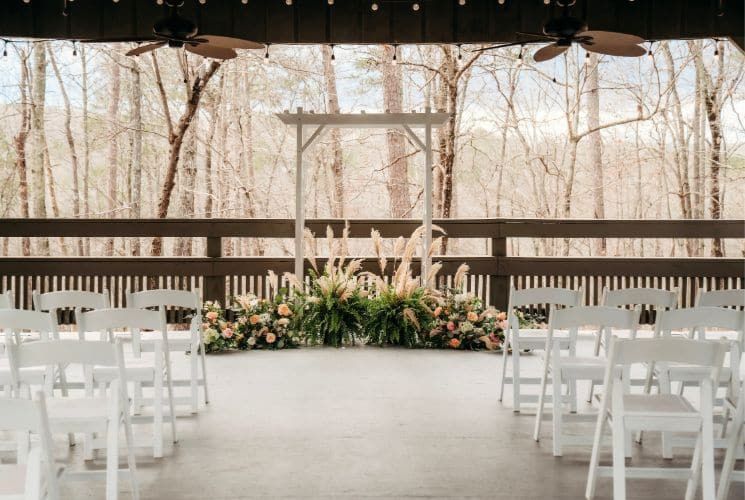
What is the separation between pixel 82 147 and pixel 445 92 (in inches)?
263

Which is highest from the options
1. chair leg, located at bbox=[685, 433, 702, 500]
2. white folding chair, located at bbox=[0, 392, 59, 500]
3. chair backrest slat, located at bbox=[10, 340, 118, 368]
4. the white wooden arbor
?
the white wooden arbor

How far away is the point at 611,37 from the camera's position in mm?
5867

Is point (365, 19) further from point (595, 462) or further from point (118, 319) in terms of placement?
point (595, 462)

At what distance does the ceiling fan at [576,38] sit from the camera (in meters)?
5.65

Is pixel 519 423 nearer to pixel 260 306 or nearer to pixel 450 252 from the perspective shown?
pixel 260 306

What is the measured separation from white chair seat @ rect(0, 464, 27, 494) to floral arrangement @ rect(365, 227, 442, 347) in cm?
529

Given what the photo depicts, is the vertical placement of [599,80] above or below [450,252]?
above

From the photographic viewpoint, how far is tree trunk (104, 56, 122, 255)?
1393 cm

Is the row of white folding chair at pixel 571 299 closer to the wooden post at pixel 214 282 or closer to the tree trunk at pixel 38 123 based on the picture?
the wooden post at pixel 214 282

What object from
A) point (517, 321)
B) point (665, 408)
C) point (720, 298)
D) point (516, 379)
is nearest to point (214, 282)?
point (517, 321)

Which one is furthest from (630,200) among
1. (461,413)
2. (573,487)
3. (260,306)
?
(573,487)

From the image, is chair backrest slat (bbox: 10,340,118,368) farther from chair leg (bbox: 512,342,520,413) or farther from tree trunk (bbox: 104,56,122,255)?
tree trunk (bbox: 104,56,122,255)

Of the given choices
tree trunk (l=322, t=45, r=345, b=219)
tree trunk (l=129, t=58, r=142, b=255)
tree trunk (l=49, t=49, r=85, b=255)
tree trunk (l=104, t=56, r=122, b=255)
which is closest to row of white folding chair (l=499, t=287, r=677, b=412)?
tree trunk (l=322, t=45, r=345, b=219)

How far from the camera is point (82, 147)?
47.3 ft
